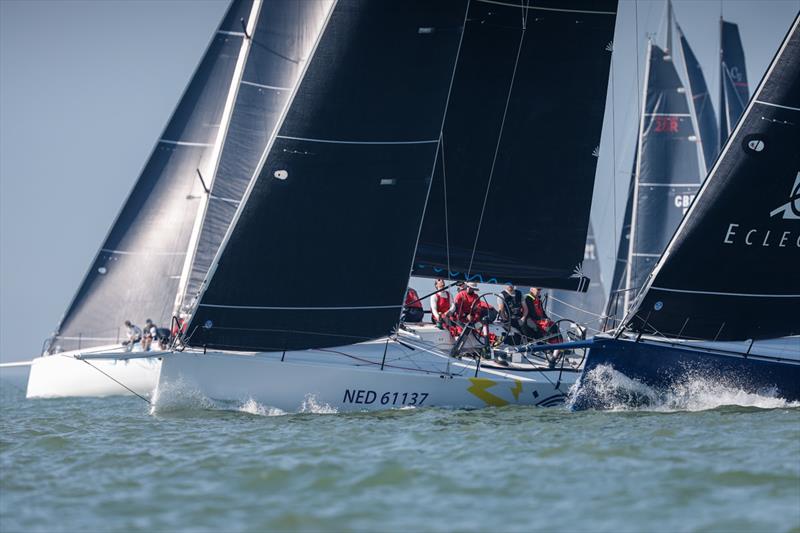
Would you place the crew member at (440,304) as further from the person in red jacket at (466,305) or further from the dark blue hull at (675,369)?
the dark blue hull at (675,369)

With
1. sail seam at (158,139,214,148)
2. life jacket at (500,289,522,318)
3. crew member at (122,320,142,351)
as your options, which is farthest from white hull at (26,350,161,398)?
life jacket at (500,289,522,318)

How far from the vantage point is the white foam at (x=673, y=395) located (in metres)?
14.7

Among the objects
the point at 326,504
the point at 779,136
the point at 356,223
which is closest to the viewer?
the point at 326,504

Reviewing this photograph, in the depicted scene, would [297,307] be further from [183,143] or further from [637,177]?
[637,177]

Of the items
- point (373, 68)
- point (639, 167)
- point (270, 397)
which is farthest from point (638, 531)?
point (639, 167)

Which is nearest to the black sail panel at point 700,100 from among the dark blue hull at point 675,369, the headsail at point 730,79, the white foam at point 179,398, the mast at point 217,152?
the headsail at point 730,79

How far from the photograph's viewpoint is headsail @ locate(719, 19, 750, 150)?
108ft

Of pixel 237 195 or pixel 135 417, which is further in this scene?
pixel 237 195

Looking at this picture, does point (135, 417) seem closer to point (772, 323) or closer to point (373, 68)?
point (373, 68)

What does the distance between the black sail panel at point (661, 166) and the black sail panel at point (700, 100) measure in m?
2.82

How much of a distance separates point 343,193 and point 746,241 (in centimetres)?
553

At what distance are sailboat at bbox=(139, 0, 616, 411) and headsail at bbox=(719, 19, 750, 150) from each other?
16270 millimetres

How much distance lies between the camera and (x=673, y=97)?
30.3 metres

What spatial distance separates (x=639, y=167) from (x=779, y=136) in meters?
15.5
